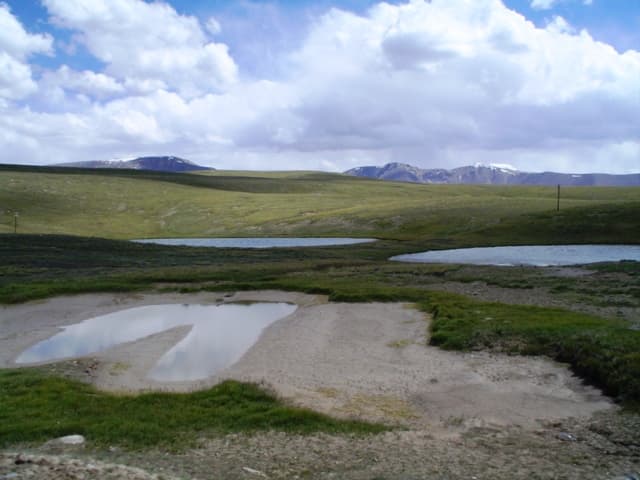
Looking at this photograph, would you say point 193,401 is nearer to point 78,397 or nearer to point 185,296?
point 78,397

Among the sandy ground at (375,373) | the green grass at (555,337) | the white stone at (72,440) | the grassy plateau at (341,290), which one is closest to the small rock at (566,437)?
the sandy ground at (375,373)

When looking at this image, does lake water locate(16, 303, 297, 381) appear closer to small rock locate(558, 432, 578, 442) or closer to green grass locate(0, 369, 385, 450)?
green grass locate(0, 369, 385, 450)

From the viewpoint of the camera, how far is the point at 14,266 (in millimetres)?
62219

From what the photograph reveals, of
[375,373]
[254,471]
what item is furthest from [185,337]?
[254,471]

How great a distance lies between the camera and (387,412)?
63.7 ft

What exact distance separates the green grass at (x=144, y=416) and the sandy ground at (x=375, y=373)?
1348mm

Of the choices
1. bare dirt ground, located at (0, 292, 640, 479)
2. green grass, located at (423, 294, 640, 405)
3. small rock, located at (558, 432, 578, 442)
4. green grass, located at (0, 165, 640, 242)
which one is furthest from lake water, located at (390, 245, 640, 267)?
small rock, located at (558, 432, 578, 442)

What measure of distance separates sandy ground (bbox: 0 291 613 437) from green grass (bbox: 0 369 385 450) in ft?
4.42

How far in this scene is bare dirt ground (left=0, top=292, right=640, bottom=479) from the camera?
46.8 feet

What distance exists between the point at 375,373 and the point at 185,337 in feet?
43.4

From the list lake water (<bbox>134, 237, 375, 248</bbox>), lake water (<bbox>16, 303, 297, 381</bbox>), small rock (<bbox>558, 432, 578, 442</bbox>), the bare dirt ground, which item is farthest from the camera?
lake water (<bbox>134, 237, 375, 248</bbox>)

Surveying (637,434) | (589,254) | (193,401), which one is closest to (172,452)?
(193,401)

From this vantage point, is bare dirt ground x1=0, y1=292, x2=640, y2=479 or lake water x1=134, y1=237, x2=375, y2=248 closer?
bare dirt ground x1=0, y1=292, x2=640, y2=479

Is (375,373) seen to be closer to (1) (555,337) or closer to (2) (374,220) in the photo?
(1) (555,337)
